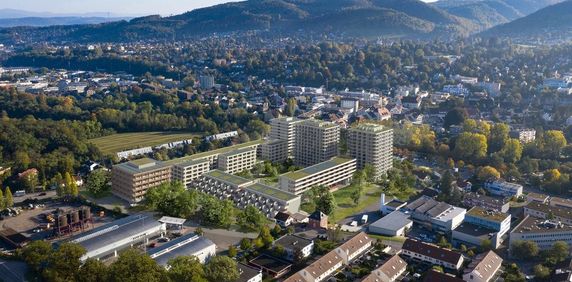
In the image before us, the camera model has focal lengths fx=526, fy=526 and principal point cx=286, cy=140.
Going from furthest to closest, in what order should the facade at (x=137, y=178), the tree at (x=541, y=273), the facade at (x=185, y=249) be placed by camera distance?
the facade at (x=137, y=178), the facade at (x=185, y=249), the tree at (x=541, y=273)

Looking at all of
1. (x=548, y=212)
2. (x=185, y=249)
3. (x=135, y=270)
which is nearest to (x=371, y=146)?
(x=548, y=212)

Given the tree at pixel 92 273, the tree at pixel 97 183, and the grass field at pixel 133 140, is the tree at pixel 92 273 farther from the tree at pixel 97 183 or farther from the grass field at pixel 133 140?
the grass field at pixel 133 140

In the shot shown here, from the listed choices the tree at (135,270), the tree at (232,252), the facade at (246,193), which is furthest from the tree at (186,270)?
the facade at (246,193)

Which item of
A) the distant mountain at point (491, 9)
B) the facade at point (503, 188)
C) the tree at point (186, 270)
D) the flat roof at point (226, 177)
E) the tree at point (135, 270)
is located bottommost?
the facade at point (503, 188)

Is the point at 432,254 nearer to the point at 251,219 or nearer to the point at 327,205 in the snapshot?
the point at 327,205

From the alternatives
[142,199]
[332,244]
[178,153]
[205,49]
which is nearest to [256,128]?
[178,153]

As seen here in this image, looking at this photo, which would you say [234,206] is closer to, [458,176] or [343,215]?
[343,215]

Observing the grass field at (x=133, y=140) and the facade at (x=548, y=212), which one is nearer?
the facade at (x=548, y=212)

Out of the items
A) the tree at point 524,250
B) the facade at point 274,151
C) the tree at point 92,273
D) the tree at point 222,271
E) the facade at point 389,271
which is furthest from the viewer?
the facade at point 274,151
